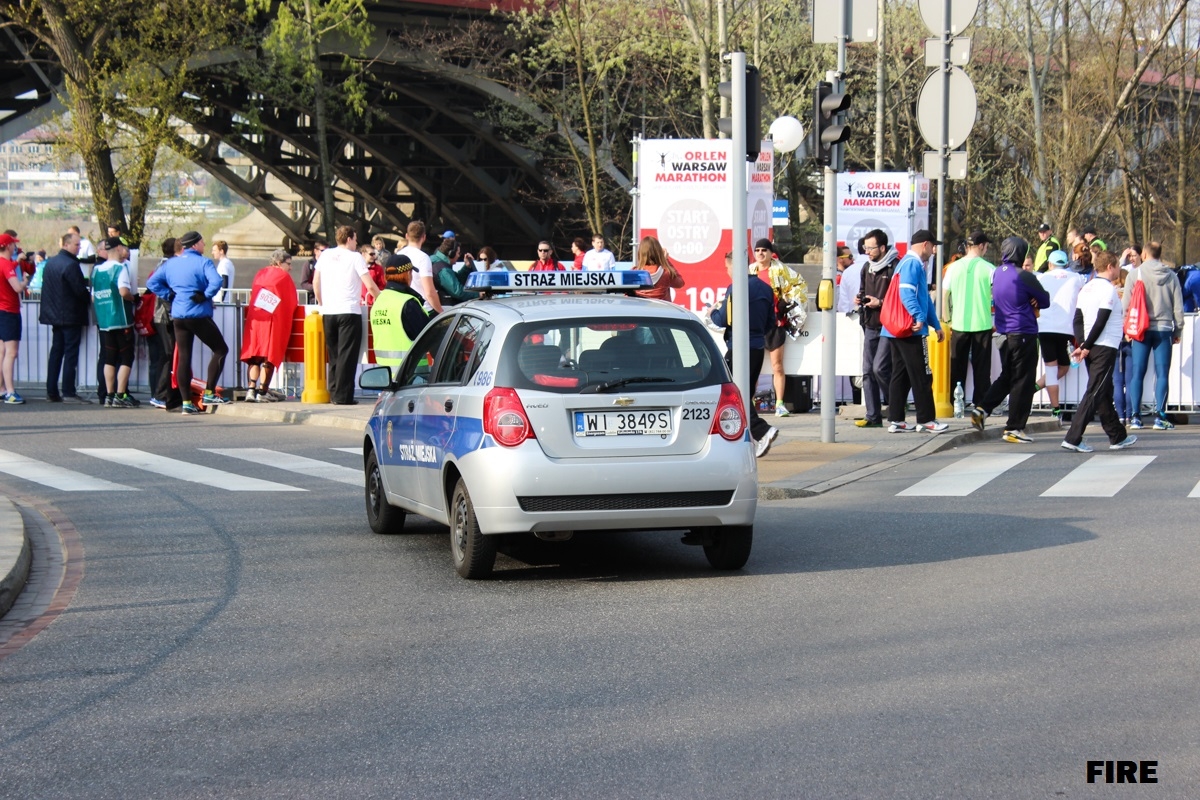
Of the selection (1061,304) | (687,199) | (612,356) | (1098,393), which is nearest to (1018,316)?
(1098,393)

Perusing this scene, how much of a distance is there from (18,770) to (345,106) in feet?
163

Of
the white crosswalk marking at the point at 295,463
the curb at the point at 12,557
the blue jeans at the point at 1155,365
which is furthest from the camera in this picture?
the blue jeans at the point at 1155,365

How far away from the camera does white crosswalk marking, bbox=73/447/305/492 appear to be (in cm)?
1326

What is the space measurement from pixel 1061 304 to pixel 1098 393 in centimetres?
363

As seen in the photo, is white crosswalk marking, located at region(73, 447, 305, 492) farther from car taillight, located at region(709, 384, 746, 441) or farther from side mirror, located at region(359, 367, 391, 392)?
car taillight, located at region(709, 384, 746, 441)

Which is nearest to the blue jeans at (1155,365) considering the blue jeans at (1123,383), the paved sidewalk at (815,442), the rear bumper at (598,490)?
the blue jeans at (1123,383)

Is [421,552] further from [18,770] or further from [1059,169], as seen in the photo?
[1059,169]

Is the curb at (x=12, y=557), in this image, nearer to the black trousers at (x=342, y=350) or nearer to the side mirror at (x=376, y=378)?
the side mirror at (x=376, y=378)

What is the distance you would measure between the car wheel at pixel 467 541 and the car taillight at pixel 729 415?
133cm

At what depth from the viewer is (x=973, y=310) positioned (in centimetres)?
1769

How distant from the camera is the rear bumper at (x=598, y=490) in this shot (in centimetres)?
857

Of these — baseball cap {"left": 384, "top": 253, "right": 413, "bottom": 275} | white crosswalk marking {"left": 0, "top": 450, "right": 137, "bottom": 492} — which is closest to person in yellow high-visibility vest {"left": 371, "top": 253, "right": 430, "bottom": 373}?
baseball cap {"left": 384, "top": 253, "right": 413, "bottom": 275}

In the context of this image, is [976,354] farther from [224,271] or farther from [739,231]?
[224,271]

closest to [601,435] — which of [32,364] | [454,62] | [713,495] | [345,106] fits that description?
[713,495]
